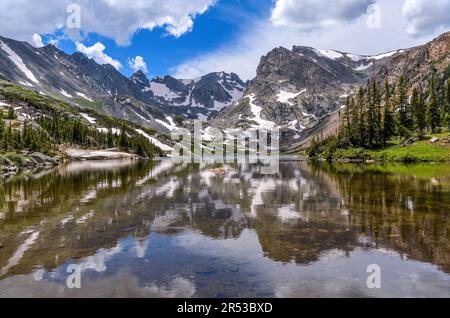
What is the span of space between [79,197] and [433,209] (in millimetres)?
34147

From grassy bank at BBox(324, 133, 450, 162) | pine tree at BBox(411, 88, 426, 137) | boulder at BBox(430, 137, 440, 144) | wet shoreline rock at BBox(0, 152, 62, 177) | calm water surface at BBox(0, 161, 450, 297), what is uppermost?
pine tree at BBox(411, 88, 426, 137)

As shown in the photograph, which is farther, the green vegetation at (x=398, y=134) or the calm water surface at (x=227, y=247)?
the green vegetation at (x=398, y=134)

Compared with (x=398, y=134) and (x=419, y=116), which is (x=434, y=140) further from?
(x=398, y=134)

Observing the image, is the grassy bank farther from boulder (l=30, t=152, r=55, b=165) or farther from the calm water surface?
boulder (l=30, t=152, r=55, b=165)

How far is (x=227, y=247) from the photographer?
70.1ft

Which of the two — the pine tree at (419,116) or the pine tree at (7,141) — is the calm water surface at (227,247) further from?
the pine tree at (419,116)

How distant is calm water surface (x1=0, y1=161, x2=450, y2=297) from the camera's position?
1505 cm

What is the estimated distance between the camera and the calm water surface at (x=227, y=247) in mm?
15047

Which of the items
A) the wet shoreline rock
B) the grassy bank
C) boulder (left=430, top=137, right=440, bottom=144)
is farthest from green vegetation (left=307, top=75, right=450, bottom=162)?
the wet shoreline rock

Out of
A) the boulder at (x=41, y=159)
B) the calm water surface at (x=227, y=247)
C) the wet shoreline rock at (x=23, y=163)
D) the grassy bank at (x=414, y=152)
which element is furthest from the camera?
the boulder at (x=41, y=159)

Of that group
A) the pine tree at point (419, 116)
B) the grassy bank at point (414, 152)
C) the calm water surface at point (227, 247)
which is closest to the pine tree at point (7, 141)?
the calm water surface at point (227, 247)

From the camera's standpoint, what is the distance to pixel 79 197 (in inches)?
1655
